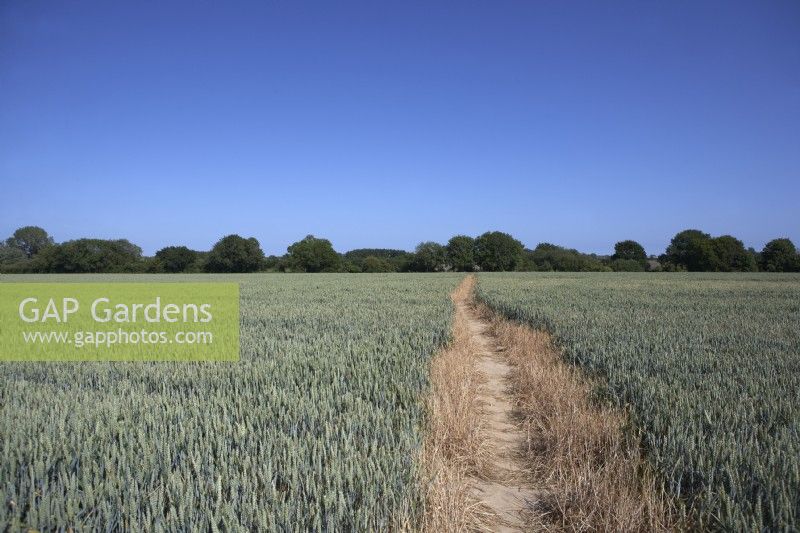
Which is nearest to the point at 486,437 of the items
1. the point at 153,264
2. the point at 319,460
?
the point at 319,460

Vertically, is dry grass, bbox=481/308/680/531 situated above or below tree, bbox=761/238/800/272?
below

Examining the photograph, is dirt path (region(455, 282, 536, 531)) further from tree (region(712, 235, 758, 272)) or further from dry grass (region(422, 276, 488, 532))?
tree (region(712, 235, 758, 272))

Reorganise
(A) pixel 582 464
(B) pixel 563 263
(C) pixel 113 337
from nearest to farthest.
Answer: (A) pixel 582 464, (C) pixel 113 337, (B) pixel 563 263

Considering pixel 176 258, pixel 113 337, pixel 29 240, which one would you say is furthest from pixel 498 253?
pixel 29 240

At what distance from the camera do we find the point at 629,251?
12681 centimetres

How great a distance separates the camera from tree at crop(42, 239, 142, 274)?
269 feet

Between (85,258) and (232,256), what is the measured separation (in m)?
28.7

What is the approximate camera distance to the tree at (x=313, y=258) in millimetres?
100938

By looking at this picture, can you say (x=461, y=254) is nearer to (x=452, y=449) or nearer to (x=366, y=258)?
(x=366, y=258)

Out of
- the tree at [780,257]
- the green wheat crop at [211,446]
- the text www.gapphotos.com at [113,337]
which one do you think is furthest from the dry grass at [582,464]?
the tree at [780,257]

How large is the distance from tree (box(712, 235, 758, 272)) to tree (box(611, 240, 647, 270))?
100ft

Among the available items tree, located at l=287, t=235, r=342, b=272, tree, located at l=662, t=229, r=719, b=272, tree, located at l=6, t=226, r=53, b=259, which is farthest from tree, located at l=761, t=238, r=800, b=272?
tree, located at l=6, t=226, r=53, b=259

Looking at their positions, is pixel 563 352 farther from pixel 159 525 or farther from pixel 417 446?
pixel 159 525

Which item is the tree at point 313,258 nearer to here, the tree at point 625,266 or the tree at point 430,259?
the tree at point 430,259
